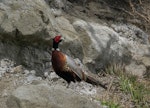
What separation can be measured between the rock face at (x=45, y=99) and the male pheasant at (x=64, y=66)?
135 centimetres

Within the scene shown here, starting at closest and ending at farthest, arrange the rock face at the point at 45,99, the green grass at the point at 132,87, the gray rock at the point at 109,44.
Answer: the rock face at the point at 45,99, the green grass at the point at 132,87, the gray rock at the point at 109,44

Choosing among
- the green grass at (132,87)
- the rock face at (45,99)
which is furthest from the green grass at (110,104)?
the rock face at (45,99)

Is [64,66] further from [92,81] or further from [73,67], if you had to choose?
[92,81]

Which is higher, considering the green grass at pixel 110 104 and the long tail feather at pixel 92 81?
the long tail feather at pixel 92 81

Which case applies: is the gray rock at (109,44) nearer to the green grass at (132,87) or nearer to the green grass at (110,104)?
the green grass at (132,87)

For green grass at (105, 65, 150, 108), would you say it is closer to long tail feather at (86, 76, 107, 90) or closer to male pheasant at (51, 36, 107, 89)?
long tail feather at (86, 76, 107, 90)

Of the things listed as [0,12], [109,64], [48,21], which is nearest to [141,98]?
[109,64]

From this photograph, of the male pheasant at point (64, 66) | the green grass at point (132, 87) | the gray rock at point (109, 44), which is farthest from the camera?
the gray rock at point (109, 44)

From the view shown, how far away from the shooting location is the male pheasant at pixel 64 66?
23.5 ft

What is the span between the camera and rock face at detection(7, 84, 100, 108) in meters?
5.53

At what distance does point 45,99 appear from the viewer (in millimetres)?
5598

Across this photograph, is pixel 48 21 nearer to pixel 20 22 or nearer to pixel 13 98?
pixel 20 22

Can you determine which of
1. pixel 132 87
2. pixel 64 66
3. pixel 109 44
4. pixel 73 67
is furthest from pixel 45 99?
pixel 109 44

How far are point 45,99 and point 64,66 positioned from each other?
1.65 metres
